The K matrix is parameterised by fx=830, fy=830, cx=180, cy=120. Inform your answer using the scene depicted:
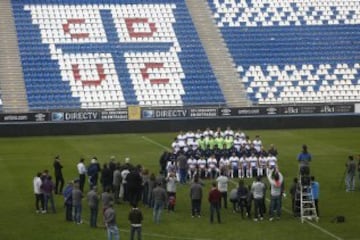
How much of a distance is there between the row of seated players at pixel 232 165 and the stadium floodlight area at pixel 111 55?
68.4 feet

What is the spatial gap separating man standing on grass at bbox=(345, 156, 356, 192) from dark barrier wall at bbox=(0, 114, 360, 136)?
814 inches

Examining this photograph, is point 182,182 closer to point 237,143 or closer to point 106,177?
point 237,143

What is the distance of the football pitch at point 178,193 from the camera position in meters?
25.0

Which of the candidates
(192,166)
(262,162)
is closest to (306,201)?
(262,162)

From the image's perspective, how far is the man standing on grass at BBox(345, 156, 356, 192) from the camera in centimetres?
3138

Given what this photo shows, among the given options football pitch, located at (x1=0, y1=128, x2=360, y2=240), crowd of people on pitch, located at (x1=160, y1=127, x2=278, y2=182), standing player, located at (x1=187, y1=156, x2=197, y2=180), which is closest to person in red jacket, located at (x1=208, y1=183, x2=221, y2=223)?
football pitch, located at (x1=0, y1=128, x2=360, y2=240)

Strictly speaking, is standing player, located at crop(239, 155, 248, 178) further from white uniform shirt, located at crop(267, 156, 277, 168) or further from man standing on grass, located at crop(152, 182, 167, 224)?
man standing on grass, located at crop(152, 182, 167, 224)

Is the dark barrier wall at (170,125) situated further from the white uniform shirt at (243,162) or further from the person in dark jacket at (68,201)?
the person in dark jacket at (68,201)

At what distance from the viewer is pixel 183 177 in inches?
1330

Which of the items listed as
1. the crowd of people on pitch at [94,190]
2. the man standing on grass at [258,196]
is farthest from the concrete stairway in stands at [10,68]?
the man standing on grass at [258,196]

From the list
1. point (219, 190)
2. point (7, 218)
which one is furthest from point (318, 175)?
point (7, 218)

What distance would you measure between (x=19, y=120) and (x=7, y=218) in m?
23.6

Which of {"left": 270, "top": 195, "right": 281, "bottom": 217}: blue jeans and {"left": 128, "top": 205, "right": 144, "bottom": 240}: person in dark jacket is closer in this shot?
{"left": 128, "top": 205, "right": 144, "bottom": 240}: person in dark jacket

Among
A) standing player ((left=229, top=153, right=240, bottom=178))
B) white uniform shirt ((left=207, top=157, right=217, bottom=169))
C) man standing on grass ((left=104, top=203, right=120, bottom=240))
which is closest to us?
man standing on grass ((left=104, top=203, right=120, bottom=240))
